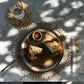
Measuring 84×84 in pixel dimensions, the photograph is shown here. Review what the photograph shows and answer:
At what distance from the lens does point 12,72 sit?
1.30 metres

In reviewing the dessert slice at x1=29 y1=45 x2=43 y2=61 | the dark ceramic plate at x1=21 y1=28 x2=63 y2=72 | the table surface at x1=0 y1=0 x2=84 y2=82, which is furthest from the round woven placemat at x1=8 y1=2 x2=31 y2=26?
the dessert slice at x1=29 y1=45 x2=43 y2=61

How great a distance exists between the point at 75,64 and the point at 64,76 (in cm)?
17

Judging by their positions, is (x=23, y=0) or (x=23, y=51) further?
(x=23, y=0)

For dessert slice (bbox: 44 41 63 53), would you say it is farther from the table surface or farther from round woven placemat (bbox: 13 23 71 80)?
the table surface

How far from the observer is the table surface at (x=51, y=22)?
1.25 meters

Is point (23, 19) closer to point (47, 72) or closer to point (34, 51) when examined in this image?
point (34, 51)

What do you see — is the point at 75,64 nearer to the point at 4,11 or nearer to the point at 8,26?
the point at 8,26

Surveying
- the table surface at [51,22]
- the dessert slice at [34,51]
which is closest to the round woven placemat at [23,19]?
the table surface at [51,22]

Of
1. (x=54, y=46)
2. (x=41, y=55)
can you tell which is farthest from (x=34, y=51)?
(x=54, y=46)

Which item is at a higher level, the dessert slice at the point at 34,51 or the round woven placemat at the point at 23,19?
the round woven placemat at the point at 23,19

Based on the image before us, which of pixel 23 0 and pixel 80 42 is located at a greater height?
pixel 23 0

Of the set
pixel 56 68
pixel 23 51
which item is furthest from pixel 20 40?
pixel 56 68

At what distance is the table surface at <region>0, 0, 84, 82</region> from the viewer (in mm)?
1255

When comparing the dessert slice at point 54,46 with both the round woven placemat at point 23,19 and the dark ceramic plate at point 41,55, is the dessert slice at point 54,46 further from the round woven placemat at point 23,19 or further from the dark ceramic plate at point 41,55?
the round woven placemat at point 23,19
